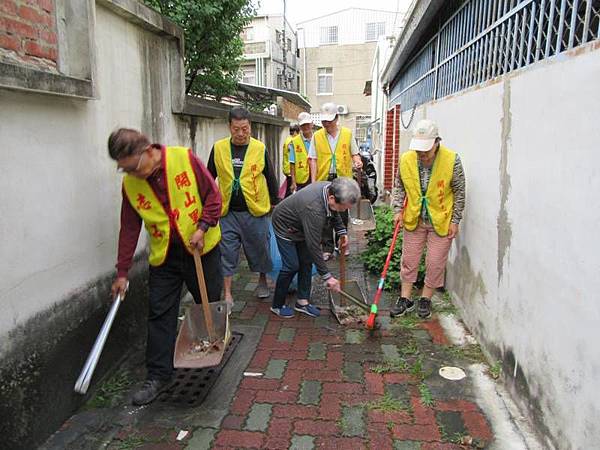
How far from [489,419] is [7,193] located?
2.83m

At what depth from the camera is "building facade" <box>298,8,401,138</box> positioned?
99.4 feet

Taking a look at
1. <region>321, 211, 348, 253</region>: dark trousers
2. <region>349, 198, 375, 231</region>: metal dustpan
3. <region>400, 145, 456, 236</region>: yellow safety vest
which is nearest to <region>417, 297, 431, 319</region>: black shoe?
<region>400, 145, 456, 236</region>: yellow safety vest

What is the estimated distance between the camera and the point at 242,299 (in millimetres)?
4789

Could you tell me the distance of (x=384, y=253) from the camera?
18.1ft

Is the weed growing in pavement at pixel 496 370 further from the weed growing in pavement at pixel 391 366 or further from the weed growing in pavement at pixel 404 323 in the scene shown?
the weed growing in pavement at pixel 404 323

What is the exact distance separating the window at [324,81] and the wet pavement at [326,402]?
94.4 feet

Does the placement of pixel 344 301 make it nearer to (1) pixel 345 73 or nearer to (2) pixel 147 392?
(2) pixel 147 392

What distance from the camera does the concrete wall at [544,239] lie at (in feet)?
6.66

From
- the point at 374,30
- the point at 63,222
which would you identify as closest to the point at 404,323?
the point at 63,222

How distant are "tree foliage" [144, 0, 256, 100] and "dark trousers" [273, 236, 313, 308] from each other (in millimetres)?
3740

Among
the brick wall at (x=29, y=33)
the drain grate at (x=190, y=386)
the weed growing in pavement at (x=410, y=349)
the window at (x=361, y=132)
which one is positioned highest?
the window at (x=361, y=132)

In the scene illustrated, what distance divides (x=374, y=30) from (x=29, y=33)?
33.3 m

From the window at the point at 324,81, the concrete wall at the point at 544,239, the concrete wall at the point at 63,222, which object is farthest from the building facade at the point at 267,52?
the concrete wall at the point at 544,239

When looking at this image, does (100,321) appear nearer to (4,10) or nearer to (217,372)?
(217,372)
